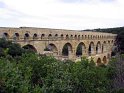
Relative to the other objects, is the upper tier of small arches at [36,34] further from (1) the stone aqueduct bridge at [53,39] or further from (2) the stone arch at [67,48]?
(2) the stone arch at [67,48]

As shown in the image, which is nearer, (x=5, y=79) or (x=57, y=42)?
(x=5, y=79)

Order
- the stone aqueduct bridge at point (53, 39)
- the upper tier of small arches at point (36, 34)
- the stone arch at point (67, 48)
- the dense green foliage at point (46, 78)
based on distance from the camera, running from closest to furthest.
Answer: the dense green foliage at point (46, 78) < the upper tier of small arches at point (36, 34) < the stone aqueduct bridge at point (53, 39) < the stone arch at point (67, 48)

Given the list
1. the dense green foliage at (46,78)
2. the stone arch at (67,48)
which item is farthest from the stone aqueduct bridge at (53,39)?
the dense green foliage at (46,78)

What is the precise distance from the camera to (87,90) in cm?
1742

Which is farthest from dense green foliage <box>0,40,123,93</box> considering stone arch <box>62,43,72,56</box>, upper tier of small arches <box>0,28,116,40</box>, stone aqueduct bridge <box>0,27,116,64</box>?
stone arch <box>62,43,72,56</box>

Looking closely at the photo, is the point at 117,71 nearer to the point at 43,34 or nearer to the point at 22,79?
the point at 22,79

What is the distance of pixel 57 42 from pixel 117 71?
69.0ft

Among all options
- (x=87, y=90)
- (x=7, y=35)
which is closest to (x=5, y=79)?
(x=87, y=90)

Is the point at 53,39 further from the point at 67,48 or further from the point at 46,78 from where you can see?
the point at 46,78

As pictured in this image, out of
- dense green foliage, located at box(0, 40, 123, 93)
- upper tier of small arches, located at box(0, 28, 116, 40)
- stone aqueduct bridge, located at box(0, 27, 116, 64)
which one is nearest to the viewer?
dense green foliage, located at box(0, 40, 123, 93)

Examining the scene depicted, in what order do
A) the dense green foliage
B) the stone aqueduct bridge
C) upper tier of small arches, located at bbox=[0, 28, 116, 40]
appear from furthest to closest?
the stone aqueduct bridge < upper tier of small arches, located at bbox=[0, 28, 116, 40] < the dense green foliage

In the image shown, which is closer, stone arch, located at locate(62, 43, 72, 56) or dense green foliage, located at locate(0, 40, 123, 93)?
dense green foliage, located at locate(0, 40, 123, 93)

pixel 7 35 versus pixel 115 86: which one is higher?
pixel 7 35

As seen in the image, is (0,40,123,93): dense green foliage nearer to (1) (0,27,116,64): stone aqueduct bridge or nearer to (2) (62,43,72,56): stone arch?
(1) (0,27,116,64): stone aqueduct bridge
